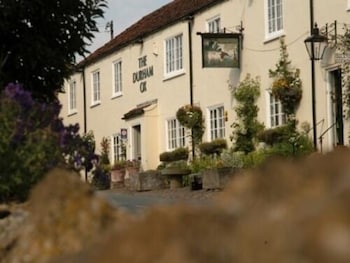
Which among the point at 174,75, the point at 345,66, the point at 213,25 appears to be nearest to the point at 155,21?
the point at 174,75

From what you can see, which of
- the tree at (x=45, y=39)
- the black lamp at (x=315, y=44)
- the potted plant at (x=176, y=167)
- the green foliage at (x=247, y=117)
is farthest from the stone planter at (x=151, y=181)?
the tree at (x=45, y=39)

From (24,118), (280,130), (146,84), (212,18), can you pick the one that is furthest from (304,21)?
(24,118)

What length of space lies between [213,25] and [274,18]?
12.4 ft

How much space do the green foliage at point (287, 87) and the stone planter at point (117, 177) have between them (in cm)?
1037

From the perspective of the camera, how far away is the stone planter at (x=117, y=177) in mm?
33281

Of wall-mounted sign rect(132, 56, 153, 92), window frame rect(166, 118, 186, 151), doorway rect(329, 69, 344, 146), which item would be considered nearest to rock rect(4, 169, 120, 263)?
doorway rect(329, 69, 344, 146)

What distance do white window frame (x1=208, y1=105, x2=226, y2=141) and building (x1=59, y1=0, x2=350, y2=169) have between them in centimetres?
3

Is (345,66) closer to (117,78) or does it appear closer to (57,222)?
(117,78)

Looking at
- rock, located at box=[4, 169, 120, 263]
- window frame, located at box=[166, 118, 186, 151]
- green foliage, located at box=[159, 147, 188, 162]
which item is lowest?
rock, located at box=[4, 169, 120, 263]

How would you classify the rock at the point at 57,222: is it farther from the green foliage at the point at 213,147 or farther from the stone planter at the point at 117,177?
the stone planter at the point at 117,177

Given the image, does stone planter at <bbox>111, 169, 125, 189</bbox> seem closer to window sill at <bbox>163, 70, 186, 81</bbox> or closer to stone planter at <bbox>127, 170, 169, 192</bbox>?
window sill at <bbox>163, 70, 186, 81</bbox>

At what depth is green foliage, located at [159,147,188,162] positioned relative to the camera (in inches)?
1198

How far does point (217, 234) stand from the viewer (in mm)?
2131

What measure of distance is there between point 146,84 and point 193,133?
5932 mm
